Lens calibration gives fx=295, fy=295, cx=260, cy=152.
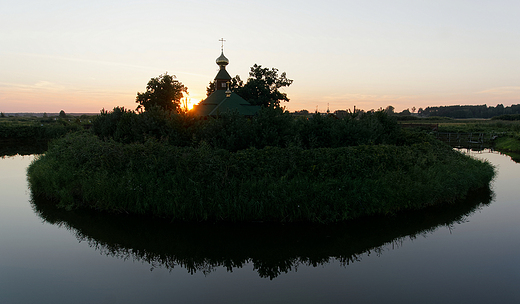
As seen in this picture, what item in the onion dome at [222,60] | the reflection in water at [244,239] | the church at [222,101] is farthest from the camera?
the onion dome at [222,60]

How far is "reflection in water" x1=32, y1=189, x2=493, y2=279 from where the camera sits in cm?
756

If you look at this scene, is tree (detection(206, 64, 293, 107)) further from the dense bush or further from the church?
the dense bush

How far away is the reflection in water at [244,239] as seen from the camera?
7562mm

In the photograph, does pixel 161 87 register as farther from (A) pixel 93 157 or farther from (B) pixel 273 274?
(B) pixel 273 274

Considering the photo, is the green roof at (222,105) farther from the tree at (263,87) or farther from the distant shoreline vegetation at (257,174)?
the distant shoreline vegetation at (257,174)

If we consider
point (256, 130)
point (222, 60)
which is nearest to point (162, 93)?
point (222, 60)

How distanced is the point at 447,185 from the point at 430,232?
→ 3491mm

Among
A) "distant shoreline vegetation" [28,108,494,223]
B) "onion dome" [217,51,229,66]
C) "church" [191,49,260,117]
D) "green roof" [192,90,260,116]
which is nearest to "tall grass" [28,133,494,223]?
"distant shoreline vegetation" [28,108,494,223]

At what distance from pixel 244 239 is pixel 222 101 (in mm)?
33057

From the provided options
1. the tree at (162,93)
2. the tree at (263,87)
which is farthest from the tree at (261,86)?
the tree at (162,93)

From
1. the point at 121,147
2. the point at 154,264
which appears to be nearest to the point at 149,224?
the point at 154,264

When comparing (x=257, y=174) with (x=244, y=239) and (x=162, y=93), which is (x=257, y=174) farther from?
(x=162, y=93)

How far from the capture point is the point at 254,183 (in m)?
9.80

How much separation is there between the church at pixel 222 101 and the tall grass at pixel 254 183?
24.9 meters
